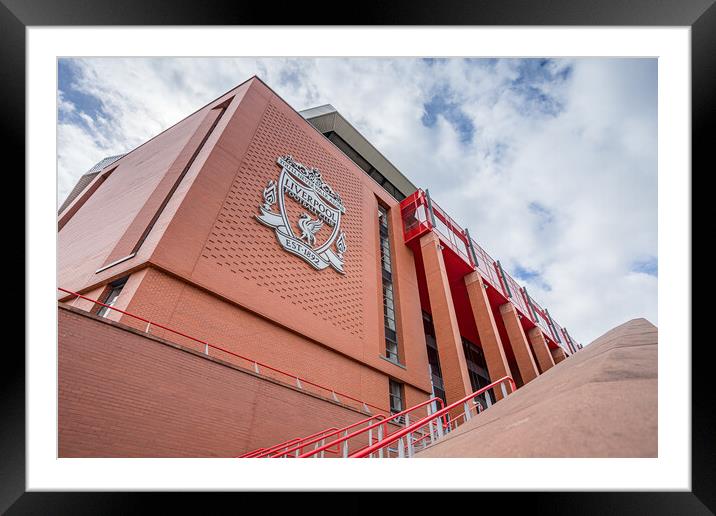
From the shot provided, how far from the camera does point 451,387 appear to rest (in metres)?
14.9

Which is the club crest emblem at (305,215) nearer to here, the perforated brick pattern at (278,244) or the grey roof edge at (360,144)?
the perforated brick pattern at (278,244)

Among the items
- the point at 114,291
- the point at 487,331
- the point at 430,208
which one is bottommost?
the point at 114,291

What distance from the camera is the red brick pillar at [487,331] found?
17734 millimetres

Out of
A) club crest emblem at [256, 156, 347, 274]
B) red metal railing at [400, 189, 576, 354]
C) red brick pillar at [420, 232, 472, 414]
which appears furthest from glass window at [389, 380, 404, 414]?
red metal railing at [400, 189, 576, 354]

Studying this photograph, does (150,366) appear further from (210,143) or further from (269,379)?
(210,143)

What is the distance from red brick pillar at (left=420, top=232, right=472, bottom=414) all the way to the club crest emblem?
5010 mm

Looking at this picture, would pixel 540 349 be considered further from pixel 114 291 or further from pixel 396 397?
pixel 114 291

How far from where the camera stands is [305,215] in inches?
565

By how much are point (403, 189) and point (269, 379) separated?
66.9 ft

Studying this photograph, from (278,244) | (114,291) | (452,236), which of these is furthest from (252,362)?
(452,236)

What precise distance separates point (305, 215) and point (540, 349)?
21028 millimetres

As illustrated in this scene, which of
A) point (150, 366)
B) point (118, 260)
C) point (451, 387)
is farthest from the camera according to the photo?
point (451, 387)
